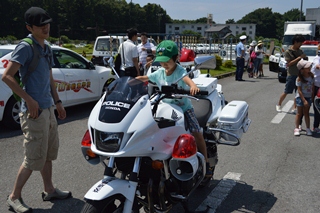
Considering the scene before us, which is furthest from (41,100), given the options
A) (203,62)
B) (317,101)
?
(317,101)

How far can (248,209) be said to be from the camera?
155 inches

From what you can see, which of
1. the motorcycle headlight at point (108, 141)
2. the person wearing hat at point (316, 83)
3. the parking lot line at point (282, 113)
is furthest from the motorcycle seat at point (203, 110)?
the parking lot line at point (282, 113)

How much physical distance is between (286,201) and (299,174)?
0.98 metres

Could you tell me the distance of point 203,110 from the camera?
423cm

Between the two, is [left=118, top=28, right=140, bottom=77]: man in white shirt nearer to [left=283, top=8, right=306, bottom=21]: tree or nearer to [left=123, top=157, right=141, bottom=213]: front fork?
[left=123, top=157, right=141, bottom=213]: front fork

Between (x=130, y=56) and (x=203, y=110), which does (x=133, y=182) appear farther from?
(x=130, y=56)

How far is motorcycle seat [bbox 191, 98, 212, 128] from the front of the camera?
13.5 feet

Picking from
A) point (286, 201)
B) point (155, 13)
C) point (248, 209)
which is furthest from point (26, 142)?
point (155, 13)

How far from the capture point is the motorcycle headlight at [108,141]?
9.02 ft

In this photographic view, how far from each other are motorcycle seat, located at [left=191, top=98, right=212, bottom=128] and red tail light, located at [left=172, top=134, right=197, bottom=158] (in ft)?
3.36

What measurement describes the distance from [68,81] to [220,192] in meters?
4.80

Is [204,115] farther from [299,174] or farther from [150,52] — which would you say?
[150,52]

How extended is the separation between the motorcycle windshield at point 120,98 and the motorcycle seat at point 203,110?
3.75ft

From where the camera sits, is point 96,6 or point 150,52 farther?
point 96,6
